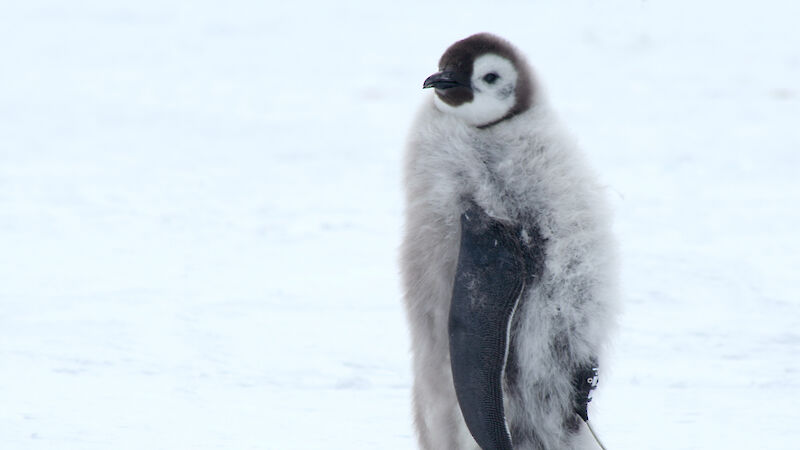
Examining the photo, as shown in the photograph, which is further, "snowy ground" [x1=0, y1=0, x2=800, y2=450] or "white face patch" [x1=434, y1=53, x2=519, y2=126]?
"snowy ground" [x1=0, y1=0, x2=800, y2=450]

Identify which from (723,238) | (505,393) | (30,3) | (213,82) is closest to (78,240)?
(723,238)

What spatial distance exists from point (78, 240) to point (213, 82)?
441 centimetres

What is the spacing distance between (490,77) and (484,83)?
18 millimetres

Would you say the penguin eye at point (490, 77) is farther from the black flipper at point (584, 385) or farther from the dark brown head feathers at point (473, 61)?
the black flipper at point (584, 385)

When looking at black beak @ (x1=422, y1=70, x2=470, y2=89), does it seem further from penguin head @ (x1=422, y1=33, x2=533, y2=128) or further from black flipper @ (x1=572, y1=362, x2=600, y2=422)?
black flipper @ (x1=572, y1=362, x2=600, y2=422)

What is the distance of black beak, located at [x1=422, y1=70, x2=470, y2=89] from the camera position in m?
2.33

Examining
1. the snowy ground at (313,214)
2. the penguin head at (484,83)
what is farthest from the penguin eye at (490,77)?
the snowy ground at (313,214)

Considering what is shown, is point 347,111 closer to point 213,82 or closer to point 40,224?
point 213,82

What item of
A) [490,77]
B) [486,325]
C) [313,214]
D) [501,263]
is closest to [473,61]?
[490,77]

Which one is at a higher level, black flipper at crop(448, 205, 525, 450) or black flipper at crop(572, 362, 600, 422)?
black flipper at crop(448, 205, 525, 450)

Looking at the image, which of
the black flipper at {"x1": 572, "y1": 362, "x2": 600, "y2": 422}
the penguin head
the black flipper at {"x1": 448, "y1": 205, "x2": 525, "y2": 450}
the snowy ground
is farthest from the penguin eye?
the black flipper at {"x1": 572, "y1": 362, "x2": 600, "y2": 422}

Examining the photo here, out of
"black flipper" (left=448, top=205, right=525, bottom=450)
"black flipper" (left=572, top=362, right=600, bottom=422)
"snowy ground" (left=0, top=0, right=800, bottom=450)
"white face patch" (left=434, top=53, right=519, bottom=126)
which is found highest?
"white face patch" (left=434, top=53, right=519, bottom=126)

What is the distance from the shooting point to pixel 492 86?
235 centimetres

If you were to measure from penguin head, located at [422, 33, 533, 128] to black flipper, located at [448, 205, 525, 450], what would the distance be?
10.3 inches
